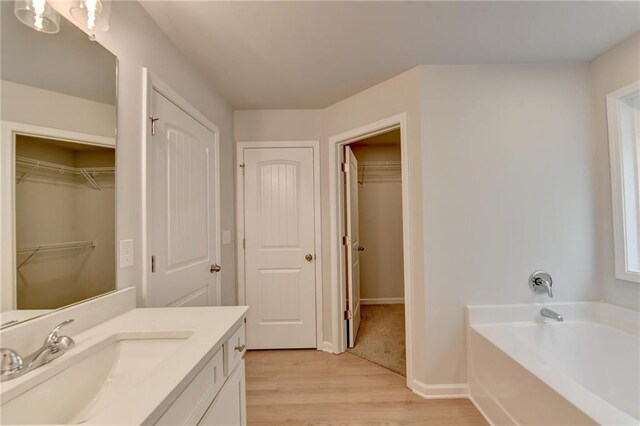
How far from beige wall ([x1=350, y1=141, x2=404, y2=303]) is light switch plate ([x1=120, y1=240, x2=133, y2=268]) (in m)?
3.14

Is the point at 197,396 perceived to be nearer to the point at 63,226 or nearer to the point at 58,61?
the point at 63,226

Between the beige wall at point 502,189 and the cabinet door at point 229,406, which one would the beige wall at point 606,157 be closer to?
the beige wall at point 502,189

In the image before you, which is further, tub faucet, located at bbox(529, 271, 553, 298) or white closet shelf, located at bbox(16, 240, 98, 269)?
tub faucet, located at bbox(529, 271, 553, 298)

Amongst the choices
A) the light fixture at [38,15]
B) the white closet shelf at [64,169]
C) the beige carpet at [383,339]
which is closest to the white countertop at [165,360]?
the white closet shelf at [64,169]

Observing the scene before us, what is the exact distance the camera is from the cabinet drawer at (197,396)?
654 mm

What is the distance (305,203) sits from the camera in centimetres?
263

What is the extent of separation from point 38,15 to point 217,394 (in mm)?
1379

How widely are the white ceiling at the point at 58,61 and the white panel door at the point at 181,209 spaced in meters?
0.32

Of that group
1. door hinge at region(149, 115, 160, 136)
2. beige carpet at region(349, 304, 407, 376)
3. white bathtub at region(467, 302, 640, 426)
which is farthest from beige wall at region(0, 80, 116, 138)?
beige carpet at region(349, 304, 407, 376)

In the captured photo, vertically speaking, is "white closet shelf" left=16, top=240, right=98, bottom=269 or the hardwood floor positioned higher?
"white closet shelf" left=16, top=240, right=98, bottom=269

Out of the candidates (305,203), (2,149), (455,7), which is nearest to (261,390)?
(305,203)

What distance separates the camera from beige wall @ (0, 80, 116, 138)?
2.48 feet

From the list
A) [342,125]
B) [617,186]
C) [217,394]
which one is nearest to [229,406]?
[217,394]

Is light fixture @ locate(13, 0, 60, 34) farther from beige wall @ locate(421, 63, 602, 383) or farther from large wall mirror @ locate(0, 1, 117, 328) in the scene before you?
beige wall @ locate(421, 63, 602, 383)
